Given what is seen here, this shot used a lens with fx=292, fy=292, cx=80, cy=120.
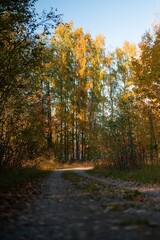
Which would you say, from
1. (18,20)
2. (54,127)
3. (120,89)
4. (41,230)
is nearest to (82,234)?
(41,230)

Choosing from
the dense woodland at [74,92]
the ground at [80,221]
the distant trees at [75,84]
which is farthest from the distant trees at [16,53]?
the distant trees at [75,84]

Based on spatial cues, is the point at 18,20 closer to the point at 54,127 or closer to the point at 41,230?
the point at 41,230

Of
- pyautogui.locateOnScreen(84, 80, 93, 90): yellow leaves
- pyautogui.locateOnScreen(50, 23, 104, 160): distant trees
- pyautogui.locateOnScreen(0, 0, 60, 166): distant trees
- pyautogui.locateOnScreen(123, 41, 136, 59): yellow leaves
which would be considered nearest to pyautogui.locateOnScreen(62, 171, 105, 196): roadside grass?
pyautogui.locateOnScreen(0, 0, 60, 166): distant trees

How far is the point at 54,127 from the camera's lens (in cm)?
3572

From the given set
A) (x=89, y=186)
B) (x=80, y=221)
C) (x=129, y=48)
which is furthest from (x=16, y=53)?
(x=129, y=48)

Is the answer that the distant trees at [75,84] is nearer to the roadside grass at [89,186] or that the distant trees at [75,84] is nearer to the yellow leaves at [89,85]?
the yellow leaves at [89,85]

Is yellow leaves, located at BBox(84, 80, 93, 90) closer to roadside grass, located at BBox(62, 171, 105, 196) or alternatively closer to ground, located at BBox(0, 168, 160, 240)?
roadside grass, located at BBox(62, 171, 105, 196)

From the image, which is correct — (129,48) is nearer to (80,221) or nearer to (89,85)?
(89,85)

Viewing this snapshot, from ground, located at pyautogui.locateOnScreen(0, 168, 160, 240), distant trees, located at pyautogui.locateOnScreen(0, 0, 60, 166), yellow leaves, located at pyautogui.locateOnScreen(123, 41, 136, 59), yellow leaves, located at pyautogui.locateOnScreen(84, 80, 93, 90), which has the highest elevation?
yellow leaves, located at pyautogui.locateOnScreen(123, 41, 136, 59)

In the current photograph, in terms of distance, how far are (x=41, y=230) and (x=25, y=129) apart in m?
11.7

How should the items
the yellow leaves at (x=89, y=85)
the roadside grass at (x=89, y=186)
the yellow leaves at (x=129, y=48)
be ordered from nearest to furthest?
the roadside grass at (x=89, y=186) → the yellow leaves at (x=89, y=85) → the yellow leaves at (x=129, y=48)

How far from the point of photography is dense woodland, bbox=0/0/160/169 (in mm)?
11148

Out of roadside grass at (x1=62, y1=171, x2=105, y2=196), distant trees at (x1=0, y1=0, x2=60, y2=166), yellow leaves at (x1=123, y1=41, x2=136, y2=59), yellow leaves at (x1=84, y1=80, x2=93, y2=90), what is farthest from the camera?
yellow leaves at (x1=123, y1=41, x2=136, y2=59)

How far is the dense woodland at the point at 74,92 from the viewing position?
36.6 feet
